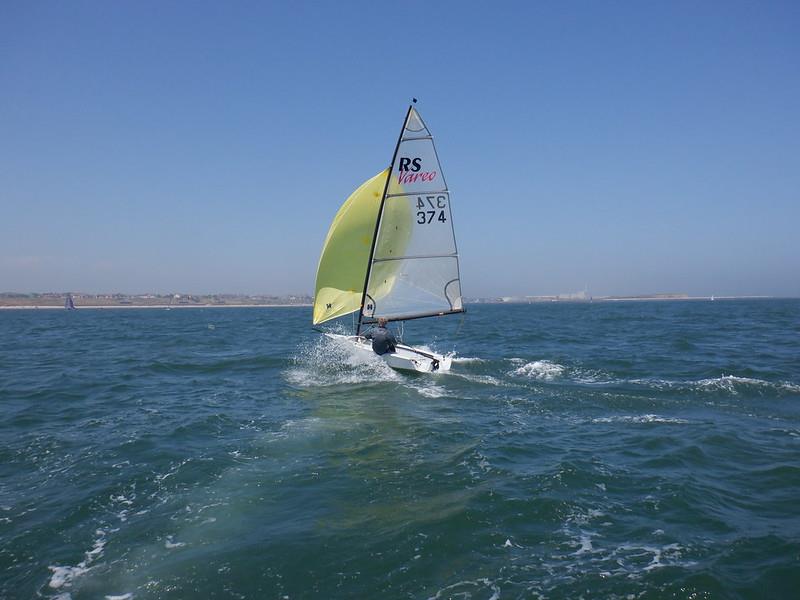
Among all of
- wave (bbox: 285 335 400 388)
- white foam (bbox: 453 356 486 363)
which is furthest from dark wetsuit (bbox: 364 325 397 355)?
white foam (bbox: 453 356 486 363)

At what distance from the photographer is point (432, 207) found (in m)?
20.1

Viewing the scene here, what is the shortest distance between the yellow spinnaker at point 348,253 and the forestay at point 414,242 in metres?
1.30

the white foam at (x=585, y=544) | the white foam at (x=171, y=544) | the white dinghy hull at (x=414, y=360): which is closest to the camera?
the white foam at (x=585, y=544)

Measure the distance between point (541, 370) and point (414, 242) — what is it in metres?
7.63

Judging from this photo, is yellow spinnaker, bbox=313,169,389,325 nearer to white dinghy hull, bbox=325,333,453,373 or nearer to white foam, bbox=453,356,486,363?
white dinghy hull, bbox=325,333,453,373

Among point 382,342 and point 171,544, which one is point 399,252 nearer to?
point 382,342

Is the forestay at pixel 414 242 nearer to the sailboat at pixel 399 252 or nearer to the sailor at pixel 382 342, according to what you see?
the sailboat at pixel 399 252

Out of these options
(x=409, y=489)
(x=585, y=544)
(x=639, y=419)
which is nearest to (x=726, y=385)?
(x=639, y=419)

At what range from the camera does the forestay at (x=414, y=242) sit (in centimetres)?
1972

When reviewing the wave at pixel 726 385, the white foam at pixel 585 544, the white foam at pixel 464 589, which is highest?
the wave at pixel 726 385

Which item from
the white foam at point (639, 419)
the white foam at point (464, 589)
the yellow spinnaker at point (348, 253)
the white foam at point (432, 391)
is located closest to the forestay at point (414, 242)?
the yellow spinnaker at point (348, 253)

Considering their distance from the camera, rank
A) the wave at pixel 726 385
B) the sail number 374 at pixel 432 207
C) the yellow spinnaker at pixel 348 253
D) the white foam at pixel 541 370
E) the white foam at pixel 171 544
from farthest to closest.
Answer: the yellow spinnaker at pixel 348 253 → the sail number 374 at pixel 432 207 → the white foam at pixel 541 370 → the wave at pixel 726 385 → the white foam at pixel 171 544

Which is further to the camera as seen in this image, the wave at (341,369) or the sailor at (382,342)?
the sailor at (382,342)

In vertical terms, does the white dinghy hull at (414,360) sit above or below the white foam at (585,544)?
above
